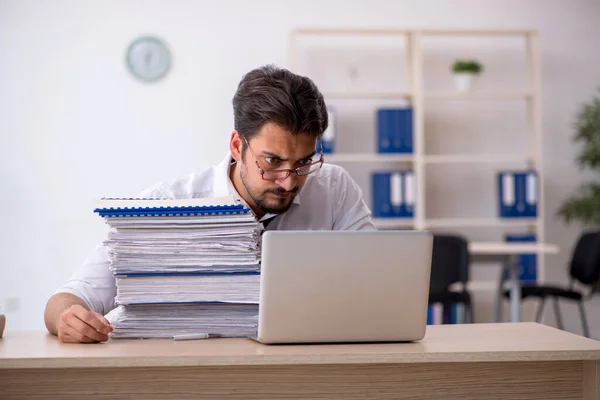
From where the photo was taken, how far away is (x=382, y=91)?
5.46m

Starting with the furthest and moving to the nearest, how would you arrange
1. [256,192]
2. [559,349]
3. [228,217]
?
1. [256,192]
2. [228,217]
3. [559,349]

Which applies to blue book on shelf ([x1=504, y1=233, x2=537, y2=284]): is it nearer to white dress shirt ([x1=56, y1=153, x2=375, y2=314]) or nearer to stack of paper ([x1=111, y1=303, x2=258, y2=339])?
white dress shirt ([x1=56, y1=153, x2=375, y2=314])

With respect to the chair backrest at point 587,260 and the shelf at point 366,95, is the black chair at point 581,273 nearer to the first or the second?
the chair backrest at point 587,260

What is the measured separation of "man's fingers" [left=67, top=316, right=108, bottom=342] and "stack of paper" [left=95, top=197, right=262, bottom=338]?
84mm

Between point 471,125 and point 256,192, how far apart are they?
3.97m

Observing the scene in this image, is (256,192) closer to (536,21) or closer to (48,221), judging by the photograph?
(48,221)

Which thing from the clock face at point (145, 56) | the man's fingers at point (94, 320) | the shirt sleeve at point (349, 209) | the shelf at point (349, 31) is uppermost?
the shelf at point (349, 31)

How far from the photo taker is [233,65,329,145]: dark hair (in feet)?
6.24

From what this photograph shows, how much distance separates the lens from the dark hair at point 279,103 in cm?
190

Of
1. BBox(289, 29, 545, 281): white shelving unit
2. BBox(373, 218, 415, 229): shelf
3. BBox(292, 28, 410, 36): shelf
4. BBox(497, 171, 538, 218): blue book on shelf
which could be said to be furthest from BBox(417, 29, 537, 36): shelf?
BBox(373, 218, 415, 229): shelf

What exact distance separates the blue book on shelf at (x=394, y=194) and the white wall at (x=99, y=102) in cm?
112

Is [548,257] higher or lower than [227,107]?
lower

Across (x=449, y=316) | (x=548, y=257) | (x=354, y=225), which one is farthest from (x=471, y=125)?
(x=354, y=225)

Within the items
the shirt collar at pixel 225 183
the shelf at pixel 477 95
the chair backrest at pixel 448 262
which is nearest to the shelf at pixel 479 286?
the chair backrest at pixel 448 262
